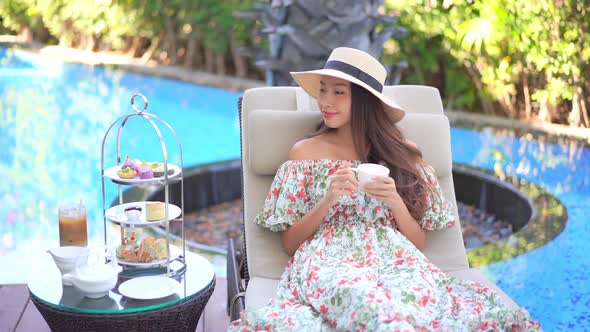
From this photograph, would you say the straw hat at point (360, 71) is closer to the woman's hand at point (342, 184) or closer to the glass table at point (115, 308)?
the woman's hand at point (342, 184)

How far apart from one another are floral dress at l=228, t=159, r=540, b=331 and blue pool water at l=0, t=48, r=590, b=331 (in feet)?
3.67

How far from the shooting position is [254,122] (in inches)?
116

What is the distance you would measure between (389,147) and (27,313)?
1705 mm

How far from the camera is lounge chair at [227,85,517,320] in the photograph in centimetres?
287

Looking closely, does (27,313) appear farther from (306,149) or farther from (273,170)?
(306,149)

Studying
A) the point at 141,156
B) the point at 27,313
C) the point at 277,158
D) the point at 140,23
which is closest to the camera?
the point at 277,158

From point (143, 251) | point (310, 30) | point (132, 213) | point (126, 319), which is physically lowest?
point (126, 319)

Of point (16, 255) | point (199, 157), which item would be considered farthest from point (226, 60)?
point (16, 255)

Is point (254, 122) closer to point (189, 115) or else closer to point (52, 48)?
point (189, 115)

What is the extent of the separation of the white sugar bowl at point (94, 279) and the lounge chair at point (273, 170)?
1.80ft

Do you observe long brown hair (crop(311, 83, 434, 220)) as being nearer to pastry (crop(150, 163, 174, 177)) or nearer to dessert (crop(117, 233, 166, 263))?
pastry (crop(150, 163, 174, 177))

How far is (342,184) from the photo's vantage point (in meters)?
2.53

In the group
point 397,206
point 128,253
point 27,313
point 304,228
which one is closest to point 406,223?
point 397,206

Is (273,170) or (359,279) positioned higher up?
(273,170)
